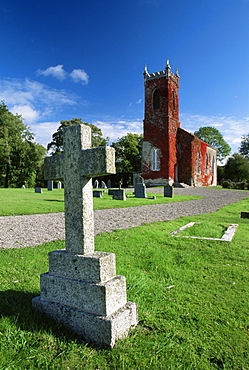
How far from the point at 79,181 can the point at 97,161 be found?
29 cm

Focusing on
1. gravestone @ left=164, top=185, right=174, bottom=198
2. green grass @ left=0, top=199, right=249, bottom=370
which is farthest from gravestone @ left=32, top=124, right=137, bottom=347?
gravestone @ left=164, top=185, right=174, bottom=198

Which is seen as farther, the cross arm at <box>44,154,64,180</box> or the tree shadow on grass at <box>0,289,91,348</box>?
the cross arm at <box>44,154,64,180</box>

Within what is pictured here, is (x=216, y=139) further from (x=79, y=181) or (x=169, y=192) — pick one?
(x=79, y=181)

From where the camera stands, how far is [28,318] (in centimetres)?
235

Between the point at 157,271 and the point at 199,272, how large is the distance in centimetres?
64

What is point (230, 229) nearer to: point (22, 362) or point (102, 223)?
point (102, 223)

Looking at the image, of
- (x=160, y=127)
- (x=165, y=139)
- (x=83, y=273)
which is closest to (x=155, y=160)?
(x=165, y=139)

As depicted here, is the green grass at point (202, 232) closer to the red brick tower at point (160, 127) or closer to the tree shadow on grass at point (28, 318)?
the tree shadow on grass at point (28, 318)

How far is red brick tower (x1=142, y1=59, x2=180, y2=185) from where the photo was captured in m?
32.5

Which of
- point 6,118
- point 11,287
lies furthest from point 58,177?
point 6,118

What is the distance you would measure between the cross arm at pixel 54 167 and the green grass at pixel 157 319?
140 cm

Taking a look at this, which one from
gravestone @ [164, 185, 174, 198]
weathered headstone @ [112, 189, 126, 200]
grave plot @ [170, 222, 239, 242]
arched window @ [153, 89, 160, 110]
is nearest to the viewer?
grave plot @ [170, 222, 239, 242]

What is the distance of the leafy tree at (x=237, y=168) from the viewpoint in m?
49.3

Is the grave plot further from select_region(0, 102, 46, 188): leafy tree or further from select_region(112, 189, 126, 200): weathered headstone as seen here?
select_region(0, 102, 46, 188): leafy tree
